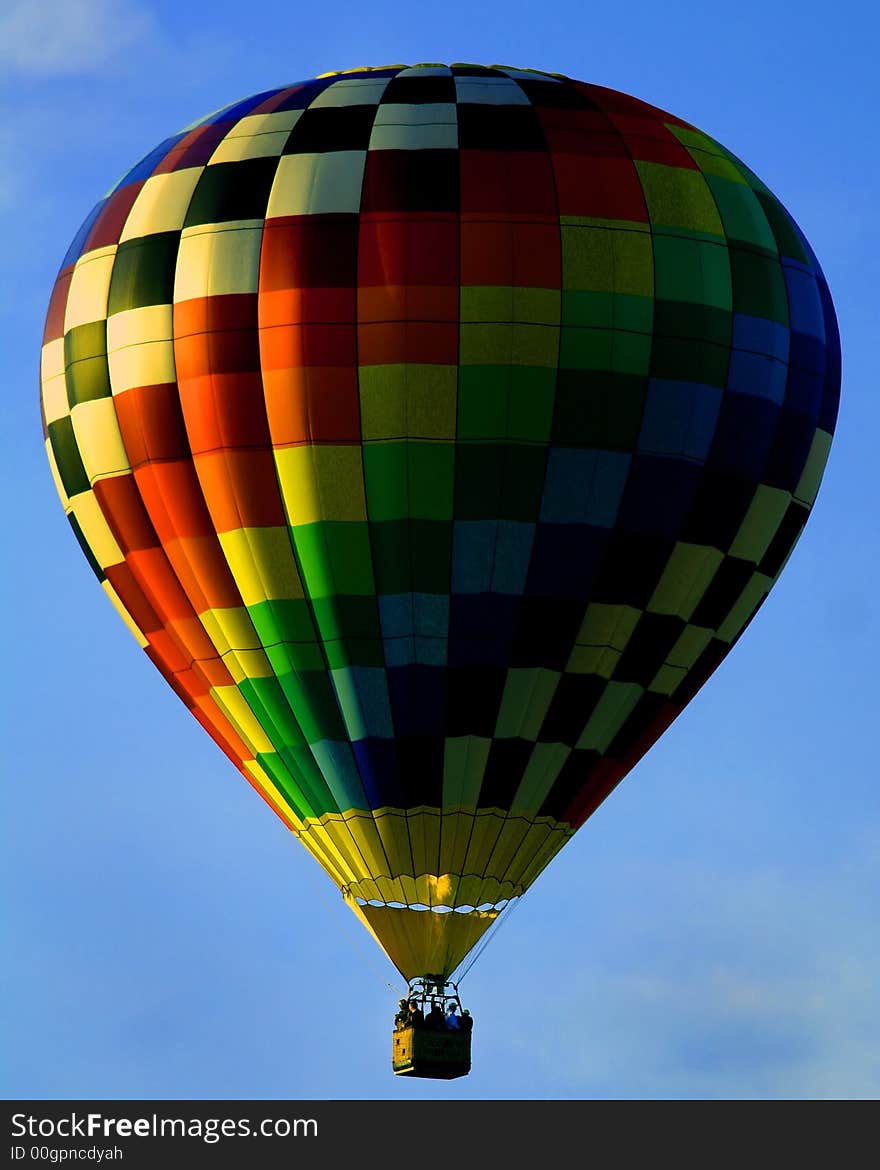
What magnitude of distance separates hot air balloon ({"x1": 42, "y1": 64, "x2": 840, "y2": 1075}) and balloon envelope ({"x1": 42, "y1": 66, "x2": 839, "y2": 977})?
26mm

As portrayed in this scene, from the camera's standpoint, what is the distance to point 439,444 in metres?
29.5

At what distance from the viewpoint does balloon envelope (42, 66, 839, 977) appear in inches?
1165

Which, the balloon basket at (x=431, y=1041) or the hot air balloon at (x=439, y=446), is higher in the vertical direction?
the hot air balloon at (x=439, y=446)

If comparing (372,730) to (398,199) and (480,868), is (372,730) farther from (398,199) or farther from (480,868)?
(398,199)

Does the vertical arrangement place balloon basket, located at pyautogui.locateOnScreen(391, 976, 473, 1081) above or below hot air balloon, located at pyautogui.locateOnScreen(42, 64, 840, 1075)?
below

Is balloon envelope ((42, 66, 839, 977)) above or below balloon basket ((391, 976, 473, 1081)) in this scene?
above

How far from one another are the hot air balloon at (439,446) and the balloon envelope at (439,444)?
26 mm

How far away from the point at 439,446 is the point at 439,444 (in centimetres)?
2

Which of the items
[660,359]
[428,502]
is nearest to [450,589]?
[428,502]

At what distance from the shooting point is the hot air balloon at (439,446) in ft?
97.1

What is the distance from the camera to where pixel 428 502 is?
29594mm

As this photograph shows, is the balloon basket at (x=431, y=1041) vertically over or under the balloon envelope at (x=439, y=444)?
under

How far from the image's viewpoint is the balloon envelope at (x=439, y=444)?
97.1 ft

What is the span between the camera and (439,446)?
1161 inches
